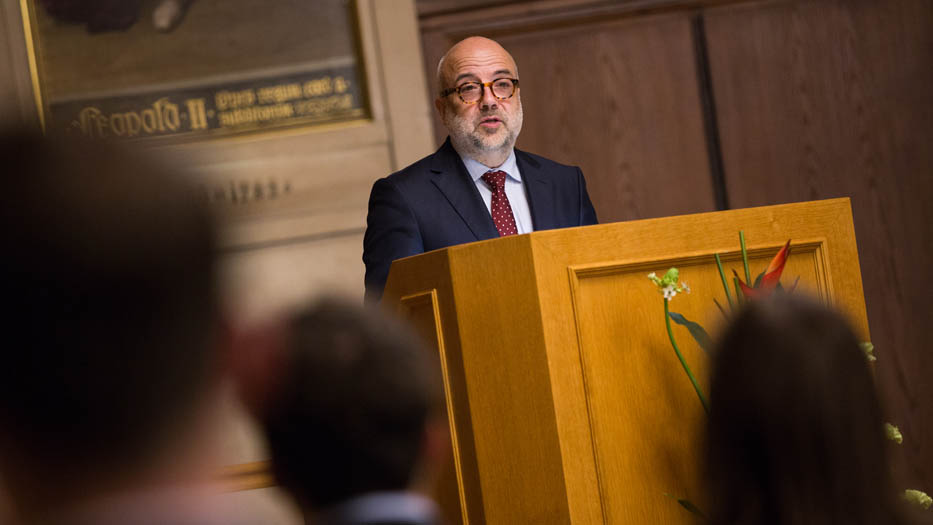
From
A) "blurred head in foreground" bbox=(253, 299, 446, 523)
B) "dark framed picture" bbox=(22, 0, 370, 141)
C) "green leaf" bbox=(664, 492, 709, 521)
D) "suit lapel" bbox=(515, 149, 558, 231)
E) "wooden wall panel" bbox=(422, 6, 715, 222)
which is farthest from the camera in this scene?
"wooden wall panel" bbox=(422, 6, 715, 222)

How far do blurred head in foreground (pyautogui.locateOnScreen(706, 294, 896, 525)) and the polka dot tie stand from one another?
210cm

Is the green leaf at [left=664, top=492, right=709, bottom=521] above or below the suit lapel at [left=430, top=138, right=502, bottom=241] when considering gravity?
below

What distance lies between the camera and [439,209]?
9.95 ft

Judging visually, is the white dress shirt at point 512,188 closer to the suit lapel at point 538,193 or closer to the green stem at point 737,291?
the suit lapel at point 538,193

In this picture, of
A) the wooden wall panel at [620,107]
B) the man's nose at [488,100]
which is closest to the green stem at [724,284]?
the man's nose at [488,100]

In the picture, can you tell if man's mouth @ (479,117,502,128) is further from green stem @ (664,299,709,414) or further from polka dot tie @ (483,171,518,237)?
green stem @ (664,299,709,414)

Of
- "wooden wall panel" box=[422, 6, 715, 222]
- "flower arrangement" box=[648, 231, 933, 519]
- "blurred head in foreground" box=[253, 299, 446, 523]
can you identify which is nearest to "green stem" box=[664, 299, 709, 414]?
"flower arrangement" box=[648, 231, 933, 519]

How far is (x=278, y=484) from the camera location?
0.87 meters

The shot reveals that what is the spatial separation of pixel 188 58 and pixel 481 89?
1909 millimetres

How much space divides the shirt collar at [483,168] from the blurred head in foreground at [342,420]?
2.38 metres

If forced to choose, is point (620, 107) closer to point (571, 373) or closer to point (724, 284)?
point (724, 284)

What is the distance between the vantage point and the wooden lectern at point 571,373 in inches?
87.8

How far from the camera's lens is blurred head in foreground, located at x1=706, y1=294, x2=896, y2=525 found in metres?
0.91

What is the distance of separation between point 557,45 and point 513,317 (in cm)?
295
